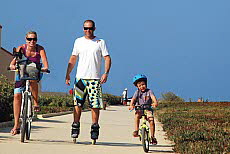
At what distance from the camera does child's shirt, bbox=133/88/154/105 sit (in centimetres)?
795

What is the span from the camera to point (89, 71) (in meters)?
7.98

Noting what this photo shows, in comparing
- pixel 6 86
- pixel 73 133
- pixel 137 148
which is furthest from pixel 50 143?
pixel 6 86

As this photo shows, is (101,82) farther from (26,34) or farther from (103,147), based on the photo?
(26,34)

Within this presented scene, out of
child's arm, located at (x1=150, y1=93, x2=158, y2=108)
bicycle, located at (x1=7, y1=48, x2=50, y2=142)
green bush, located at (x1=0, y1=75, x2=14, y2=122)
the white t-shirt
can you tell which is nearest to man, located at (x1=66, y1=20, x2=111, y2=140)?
the white t-shirt

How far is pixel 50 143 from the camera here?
327 inches

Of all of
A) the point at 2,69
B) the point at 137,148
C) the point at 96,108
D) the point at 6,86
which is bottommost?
the point at 137,148

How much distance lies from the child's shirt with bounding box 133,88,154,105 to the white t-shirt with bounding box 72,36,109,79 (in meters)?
0.75

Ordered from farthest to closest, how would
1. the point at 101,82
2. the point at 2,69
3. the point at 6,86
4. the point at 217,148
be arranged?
1. the point at 2,69
2. the point at 6,86
3. the point at 101,82
4. the point at 217,148

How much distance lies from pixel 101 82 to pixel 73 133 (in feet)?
3.45

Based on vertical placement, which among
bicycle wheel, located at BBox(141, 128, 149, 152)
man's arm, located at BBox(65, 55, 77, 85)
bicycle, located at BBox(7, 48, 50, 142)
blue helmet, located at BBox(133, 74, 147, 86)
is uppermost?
man's arm, located at BBox(65, 55, 77, 85)

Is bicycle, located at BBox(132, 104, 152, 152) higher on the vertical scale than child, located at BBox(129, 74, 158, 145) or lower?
lower

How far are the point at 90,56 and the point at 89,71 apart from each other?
0.26 meters

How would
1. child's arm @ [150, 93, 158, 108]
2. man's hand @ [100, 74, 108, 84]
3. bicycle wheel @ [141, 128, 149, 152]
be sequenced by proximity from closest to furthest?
bicycle wheel @ [141, 128, 149, 152] < child's arm @ [150, 93, 158, 108] < man's hand @ [100, 74, 108, 84]

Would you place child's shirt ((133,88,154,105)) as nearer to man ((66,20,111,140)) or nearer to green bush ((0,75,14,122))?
man ((66,20,111,140))
